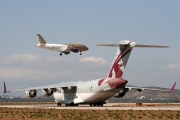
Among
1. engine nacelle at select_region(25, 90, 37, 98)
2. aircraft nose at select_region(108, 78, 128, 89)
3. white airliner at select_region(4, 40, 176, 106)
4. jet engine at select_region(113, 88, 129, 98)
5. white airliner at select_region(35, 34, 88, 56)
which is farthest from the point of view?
white airliner at select_region(35, 34, 88, 56)

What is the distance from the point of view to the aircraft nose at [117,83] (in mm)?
57297

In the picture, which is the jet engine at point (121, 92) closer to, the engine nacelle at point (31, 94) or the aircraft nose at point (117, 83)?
the aircraft nose at point (117, 83)

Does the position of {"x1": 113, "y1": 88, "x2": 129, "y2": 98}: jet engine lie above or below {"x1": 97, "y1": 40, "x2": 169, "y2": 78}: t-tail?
below

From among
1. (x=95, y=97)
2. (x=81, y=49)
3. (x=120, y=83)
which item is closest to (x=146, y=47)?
(x=120, y=83)

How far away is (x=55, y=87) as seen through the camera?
214 feet

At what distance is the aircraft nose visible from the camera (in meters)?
57.3

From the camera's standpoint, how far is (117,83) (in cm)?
5756

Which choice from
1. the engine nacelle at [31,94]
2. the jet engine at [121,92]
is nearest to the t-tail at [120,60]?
the jet engine at [121,92]

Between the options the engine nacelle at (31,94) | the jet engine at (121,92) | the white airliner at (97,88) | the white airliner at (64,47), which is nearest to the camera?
the white airliner at (97,88)

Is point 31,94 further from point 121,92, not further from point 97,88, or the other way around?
point 121,92

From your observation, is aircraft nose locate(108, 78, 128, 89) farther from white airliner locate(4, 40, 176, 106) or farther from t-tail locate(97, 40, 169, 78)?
t-tail locate(97, 40, 169, 78)

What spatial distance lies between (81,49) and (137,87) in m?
26.4

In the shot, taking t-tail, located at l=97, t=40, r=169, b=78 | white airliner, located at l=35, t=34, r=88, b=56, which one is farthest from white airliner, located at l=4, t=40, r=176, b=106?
white airliner, located at l=35, t=34, r=88, b=56

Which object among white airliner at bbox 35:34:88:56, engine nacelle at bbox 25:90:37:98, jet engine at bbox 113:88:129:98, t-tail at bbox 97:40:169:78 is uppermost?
white airliner at bbox 35:34:88:56
